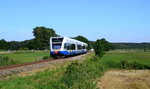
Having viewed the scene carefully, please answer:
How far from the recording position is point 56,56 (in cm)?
3569

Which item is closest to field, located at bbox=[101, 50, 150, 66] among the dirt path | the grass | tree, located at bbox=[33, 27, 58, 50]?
the grass

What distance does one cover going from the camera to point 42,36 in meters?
138

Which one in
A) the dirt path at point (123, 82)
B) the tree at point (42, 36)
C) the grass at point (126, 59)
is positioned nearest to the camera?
the dirt path at point (123, 82)

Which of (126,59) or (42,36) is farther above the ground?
(42,36)

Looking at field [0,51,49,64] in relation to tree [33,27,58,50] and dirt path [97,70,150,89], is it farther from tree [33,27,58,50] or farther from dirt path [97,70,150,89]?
tree [33,27,58,50]

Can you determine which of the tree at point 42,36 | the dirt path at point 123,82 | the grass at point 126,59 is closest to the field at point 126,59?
the grass at point 126,59

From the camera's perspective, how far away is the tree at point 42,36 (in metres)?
134

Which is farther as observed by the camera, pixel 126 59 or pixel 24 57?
pixel 126 59

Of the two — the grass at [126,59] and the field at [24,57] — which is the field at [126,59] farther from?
the field at [24,57]

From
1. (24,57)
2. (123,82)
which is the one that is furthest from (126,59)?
(123,82)

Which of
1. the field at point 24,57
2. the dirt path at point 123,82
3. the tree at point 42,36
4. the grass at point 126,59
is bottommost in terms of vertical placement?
the dirt path at point 123,82

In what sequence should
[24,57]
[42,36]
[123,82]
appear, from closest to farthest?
[123,82], [24,57], [42,36]

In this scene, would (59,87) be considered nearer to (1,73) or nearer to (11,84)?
(11,84)

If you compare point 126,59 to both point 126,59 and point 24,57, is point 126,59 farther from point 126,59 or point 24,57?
point 24,57
